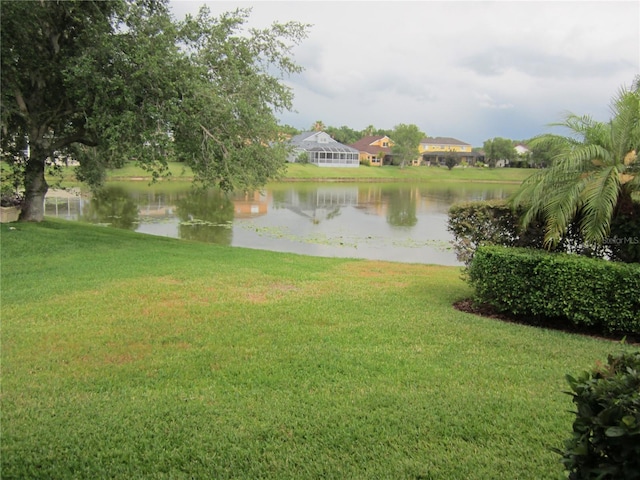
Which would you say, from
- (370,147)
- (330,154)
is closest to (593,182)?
(330,154)

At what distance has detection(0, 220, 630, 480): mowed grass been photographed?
3.01m

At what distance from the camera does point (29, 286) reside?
720cm

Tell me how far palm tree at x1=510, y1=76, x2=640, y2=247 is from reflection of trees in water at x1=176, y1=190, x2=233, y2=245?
1089 centimetres

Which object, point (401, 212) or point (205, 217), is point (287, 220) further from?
point (401, 212)

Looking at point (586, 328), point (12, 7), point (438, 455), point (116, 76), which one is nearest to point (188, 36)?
point (116, 76)

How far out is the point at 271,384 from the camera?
4.03m

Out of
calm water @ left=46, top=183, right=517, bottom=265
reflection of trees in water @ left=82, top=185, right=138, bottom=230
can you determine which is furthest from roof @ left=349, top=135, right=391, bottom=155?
reflection of trees in water @ left=82, top=185, right=138, bottom=230

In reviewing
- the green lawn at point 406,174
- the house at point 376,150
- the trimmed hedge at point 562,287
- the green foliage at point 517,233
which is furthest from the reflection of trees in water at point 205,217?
the house at point 376,150

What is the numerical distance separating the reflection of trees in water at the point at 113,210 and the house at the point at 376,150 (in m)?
50.2

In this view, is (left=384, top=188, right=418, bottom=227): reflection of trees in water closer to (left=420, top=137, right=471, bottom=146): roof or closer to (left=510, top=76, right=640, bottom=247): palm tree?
(left=510, top=76, right=640, bottom=247): palm tree

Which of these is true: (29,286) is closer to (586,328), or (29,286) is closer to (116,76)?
(116,76)

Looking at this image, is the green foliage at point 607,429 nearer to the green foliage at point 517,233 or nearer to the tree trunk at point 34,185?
the green foliage at point 517,233

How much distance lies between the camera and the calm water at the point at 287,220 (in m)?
15.6

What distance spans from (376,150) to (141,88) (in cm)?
7202
